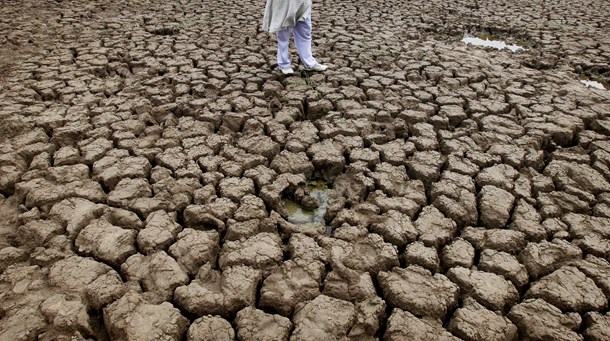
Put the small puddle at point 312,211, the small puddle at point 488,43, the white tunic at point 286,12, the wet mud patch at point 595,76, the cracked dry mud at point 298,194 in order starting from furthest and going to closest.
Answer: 1. the small puddle at point 488,43
2. the wet mud patch at point 595,76
3. the white tunic at point 286,12
4. the small puddle at point 312,211
5. the cracked dry mud at point 298,194

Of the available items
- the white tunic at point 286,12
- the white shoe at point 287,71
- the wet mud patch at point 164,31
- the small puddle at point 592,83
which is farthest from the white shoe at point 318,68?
the small puddle at point 592,83

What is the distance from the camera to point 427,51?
184 inches

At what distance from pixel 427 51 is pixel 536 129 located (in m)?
1.95

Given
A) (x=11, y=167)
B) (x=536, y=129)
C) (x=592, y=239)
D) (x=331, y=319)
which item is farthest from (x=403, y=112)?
(x=11, y=167)

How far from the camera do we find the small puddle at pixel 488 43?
16.7 feet

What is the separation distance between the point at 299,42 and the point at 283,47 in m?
0.18

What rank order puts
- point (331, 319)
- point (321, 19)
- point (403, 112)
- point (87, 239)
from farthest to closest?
point (321, 19) < point (403, 112) < point (87, 239) < point (331, 319)

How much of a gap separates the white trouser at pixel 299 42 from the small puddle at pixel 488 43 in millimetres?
2333

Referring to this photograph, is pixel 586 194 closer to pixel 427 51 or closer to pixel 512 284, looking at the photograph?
pixel 512 284

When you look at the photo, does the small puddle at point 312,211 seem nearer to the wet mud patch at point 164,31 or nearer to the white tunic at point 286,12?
the white tunic at point 286,12

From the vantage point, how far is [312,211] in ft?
8.13

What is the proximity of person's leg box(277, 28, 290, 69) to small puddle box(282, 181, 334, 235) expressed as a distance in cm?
180

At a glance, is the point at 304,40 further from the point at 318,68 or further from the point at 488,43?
the point at 488,43

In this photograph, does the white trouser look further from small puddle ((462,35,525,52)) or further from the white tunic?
small puddle ((462,35,525,52))
